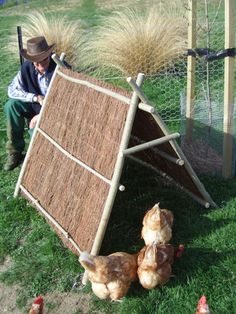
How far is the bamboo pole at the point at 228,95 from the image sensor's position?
12.9ft

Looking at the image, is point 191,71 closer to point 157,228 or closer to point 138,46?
point 157,228

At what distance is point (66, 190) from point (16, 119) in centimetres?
172

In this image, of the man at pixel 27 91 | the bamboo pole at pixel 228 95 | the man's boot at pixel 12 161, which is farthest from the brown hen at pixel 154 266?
the man's boot at pixel 12 161

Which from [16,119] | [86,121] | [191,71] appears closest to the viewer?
[86,121]

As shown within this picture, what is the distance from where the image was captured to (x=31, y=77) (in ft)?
16.6

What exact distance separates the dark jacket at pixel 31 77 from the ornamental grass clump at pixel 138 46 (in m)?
2.63

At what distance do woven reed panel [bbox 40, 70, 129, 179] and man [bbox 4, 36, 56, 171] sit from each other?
51 cm

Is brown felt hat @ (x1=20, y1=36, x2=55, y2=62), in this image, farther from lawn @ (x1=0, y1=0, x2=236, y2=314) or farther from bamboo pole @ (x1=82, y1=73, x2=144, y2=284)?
bamboo pole @ (x1=82, y1=73, x2=144, y2=284)

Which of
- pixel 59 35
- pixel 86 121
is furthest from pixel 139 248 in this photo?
pixel 59 35

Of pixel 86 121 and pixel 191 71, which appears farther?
pixel 191 71

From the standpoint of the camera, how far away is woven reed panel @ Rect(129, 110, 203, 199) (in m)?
3.64

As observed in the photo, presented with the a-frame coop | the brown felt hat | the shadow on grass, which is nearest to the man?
the brown felt hat

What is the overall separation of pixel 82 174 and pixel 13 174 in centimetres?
174

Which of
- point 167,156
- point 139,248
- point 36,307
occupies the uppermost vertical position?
point 167,156
